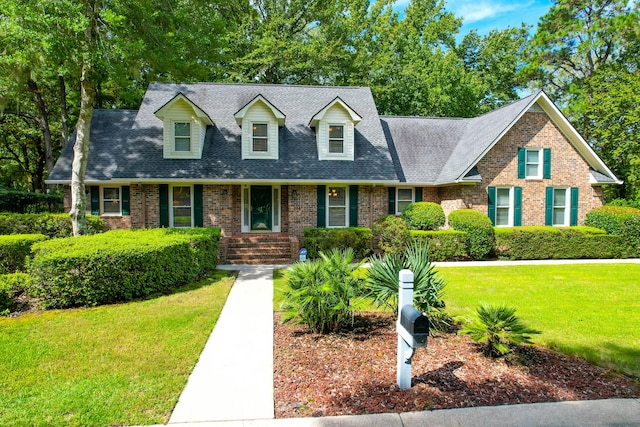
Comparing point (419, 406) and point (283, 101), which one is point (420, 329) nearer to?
point (419, 406)

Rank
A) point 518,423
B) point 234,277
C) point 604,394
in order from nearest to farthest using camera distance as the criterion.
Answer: point 518,423 < point 604,394 < point 234,277

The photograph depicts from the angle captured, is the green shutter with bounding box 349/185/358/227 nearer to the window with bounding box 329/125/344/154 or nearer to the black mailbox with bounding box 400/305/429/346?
the window with bounding box 329/125/344/154

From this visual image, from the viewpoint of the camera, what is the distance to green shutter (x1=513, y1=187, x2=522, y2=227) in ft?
53.2

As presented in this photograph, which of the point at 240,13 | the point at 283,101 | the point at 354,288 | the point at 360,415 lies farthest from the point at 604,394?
the point at 240,13

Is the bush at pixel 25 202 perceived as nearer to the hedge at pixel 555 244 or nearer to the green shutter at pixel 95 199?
the green shutter at pixel 95 199

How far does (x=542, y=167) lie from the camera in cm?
1639

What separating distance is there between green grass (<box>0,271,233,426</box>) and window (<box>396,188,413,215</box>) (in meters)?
11.3

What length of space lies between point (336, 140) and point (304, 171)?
2.21 metres

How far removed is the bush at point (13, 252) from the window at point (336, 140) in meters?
11.2

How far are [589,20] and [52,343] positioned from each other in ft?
117

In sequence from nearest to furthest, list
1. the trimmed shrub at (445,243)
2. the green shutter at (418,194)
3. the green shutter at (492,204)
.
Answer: the trimmed shrub at (445,243), the green shutter at (492,204), the green shutter at (418,194)

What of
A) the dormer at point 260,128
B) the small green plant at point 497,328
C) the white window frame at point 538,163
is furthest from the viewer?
the white window frame at point 538,163

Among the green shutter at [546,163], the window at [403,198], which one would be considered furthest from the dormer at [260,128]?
the green shutter at [546,163]

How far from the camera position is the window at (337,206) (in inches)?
620
